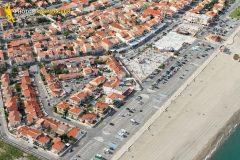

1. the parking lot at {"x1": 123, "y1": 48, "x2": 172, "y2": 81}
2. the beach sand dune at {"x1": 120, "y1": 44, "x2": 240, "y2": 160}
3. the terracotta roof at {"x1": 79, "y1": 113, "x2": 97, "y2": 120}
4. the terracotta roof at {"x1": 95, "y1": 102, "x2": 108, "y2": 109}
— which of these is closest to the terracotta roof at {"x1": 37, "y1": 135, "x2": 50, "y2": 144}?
the terracotta roof at {"x1": 79, "y1": 113, "x2": 97, "y2": 120}

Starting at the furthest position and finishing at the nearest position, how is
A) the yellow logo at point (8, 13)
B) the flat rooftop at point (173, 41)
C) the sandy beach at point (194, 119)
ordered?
the yellow logo at point (8, 13), the flat rooftop at point (173, 41), the sandy beach at point (194, 119)

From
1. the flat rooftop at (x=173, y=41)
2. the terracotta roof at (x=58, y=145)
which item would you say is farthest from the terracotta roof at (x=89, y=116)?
the flat rooftop at (x=173, y=41)

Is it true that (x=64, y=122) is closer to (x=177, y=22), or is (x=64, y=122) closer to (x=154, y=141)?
(x=154, y=141)

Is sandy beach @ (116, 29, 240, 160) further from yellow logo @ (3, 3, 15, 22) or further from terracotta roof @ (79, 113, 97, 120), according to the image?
yellow logo @ (3, 3, 15, 22)

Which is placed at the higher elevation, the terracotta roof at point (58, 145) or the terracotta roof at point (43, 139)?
the terracotta roof at point (43, 139)

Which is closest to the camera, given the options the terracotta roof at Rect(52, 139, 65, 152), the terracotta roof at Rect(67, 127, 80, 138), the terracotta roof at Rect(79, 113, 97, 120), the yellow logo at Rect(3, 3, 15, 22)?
the terracotta roof at Rect(52, 139, 65, 152)
